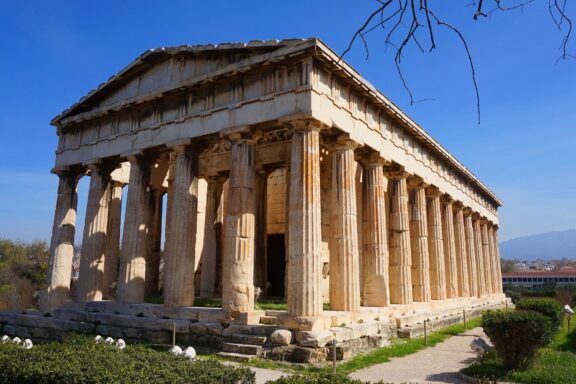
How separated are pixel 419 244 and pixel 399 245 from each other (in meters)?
2.68

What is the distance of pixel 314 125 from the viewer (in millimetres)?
13234

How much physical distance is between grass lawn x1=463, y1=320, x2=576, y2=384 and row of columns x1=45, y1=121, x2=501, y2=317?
4162mm

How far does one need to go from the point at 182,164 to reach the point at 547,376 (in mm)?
12115

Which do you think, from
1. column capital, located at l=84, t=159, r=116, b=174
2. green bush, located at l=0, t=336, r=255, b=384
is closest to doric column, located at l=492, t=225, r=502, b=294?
column capital, located at l=84, t=159, r=116, b=174

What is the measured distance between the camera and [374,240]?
16.5 m

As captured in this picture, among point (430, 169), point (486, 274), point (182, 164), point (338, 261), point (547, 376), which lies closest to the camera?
point (547, 376)

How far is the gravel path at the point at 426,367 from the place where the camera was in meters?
9.65

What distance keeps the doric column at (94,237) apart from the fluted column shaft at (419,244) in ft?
44.1

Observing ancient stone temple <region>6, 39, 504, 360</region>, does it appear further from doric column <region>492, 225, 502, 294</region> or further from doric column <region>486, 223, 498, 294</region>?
doric column <region>492, 225, 502, 294</region>

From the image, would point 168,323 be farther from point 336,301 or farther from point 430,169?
point 430,169

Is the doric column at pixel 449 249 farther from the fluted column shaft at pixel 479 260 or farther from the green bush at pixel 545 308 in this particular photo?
the green bush at pixel 545 308

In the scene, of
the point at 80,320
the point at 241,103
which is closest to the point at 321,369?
the point at 241,103

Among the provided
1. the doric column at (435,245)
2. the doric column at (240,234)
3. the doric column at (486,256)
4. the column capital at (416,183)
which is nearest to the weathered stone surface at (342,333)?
the doric column at (240,234)

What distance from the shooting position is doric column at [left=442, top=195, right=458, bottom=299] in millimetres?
24000
